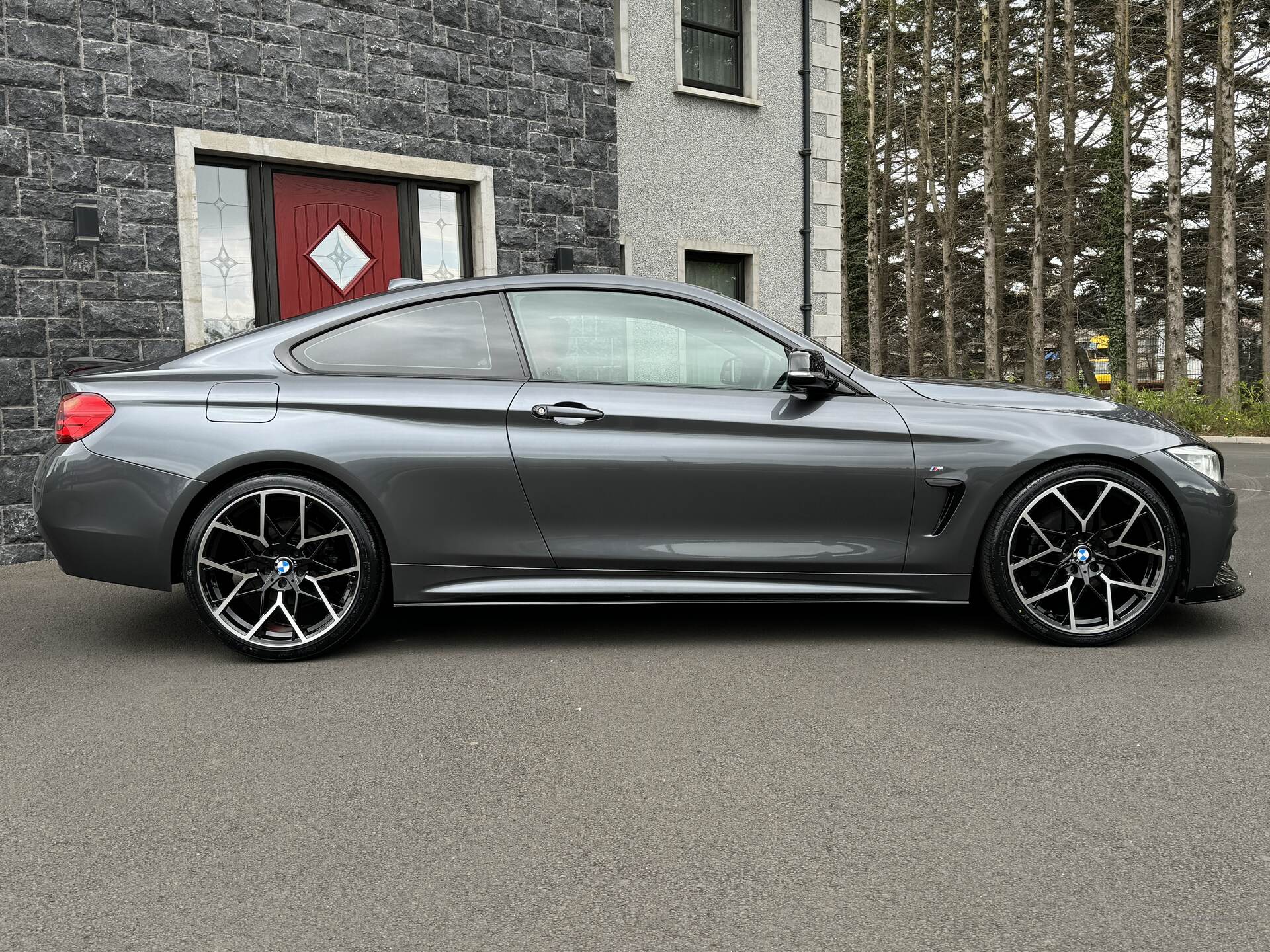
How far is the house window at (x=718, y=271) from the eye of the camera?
12961mm

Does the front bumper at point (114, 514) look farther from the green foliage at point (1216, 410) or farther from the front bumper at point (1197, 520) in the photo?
the green foliage at point (1216, 410)

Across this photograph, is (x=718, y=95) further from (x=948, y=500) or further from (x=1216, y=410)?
(x=1216, y=410)

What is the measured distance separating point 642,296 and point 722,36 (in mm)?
9343

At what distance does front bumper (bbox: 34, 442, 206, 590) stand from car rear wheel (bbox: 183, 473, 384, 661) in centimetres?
12

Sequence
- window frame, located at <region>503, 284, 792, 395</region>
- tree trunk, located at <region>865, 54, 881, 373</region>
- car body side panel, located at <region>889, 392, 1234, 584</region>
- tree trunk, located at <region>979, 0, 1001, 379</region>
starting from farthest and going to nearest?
1. tree trunk, located at <region>865, 54, 881, 373</region>
2. tree trunk, located at <region>979, 0, 1001, 379</region>
3. window frame, located at <region>503, 284, 792, 395</region>
4. car body side panel, located at <region>889, 392, 1234, 584</region>

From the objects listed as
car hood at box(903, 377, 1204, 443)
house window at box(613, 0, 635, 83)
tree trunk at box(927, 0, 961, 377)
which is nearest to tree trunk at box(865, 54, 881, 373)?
tree trunk at box(927, 0, 961, 377)

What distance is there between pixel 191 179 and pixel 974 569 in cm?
610

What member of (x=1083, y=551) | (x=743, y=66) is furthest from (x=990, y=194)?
(x=1083, y=551)

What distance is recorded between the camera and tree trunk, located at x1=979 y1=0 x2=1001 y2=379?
84.0ft

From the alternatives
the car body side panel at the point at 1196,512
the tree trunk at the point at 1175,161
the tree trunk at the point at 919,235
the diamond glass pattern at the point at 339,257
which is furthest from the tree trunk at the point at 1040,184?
the car body side panel at the point at 1196,512

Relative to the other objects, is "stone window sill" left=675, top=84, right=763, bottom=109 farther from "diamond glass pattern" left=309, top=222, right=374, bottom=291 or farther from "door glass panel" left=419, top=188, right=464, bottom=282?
"diamond glass pattern" left=309, top=222, right=374, bottom=291

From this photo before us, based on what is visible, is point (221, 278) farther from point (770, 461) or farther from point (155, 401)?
point (770, 461)

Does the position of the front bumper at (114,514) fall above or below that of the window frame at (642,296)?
below

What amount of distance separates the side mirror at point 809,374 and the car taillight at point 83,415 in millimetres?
2703
